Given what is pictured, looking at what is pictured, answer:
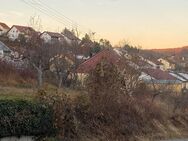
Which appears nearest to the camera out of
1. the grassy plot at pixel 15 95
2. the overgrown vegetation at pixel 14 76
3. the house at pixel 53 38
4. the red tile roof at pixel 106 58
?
the grassy plot at pixel 15 95

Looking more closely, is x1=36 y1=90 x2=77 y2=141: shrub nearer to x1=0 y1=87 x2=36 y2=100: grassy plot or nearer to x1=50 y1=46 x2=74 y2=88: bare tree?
x1=0 y1=87 x2=36 y2=100: grassy plot

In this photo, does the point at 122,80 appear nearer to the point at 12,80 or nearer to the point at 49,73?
the point at 12,80

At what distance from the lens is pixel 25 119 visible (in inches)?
751

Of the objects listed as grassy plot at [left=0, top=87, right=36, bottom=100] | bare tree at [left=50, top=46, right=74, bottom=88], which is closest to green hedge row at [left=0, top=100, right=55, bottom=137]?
grassy plot at [left=0, top=87, right=36, bottom=100]

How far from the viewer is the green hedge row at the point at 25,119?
18266mm

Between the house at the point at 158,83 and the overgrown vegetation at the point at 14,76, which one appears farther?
the house at the point at 158,83

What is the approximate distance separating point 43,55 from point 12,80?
6041mm

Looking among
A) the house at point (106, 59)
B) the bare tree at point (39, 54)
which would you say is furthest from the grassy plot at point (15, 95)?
the bare tree at point (39, 54)

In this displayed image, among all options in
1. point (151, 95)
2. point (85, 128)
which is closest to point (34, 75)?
point (151, 95)

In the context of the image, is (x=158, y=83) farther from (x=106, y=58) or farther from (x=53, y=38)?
(x=106, y=58)

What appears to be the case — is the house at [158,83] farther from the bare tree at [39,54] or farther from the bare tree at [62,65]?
the bare tree at [39,54]

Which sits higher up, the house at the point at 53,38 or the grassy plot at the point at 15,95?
the house at the point at 53,38

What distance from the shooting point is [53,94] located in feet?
69.5

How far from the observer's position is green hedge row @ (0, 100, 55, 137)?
18266 millimetres
